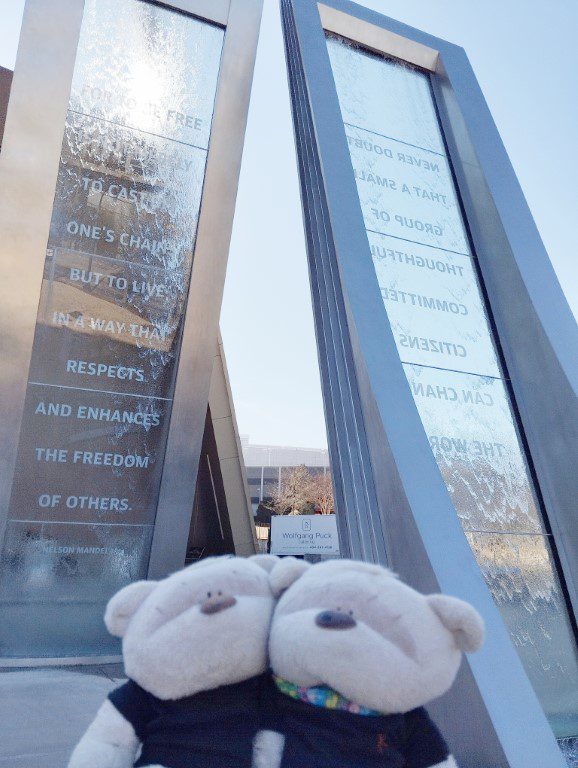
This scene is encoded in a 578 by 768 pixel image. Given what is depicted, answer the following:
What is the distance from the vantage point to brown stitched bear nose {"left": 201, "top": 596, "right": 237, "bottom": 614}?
5.65ft

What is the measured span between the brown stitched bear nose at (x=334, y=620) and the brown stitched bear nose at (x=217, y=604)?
216 mm

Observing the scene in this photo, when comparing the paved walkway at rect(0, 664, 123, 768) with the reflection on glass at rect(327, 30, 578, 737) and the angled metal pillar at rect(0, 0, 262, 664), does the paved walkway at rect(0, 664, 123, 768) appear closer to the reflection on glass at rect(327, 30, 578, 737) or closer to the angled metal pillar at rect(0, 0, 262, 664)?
the angled metal pillar at rect(0, 0, 262, 664)

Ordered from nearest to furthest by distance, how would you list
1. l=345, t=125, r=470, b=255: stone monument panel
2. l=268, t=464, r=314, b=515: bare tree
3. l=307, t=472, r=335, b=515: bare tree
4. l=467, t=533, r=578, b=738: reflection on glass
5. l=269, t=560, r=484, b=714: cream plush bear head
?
l=269, t=560, r=484, b=714: cream plush bear head → l=467, t=533, r=578, b=738: reflection on glass → l=345, t=125, r=470, b=255: stone monument panel → l=268, t=464, r=314, b=515: bare tree → l=307, t=472, r=335, b=515: bare tree

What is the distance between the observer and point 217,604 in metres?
1.73

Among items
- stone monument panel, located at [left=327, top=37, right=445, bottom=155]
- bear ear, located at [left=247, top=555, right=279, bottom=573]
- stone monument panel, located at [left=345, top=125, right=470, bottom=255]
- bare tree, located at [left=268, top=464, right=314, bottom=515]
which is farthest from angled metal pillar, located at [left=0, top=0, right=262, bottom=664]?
bare tree, located at [left=268, top=464, right=314, bottom=515]

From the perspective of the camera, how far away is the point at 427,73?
6.84 meters

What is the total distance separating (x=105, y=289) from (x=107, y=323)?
27cm

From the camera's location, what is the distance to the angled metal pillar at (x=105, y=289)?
5340mm

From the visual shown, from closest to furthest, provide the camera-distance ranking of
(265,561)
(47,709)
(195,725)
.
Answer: (195,725) < (265,561) < (47,709)

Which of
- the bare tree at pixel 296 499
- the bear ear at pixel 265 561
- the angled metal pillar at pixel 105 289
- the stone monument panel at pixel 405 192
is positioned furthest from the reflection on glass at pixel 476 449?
the bare tree at pixel 296 499

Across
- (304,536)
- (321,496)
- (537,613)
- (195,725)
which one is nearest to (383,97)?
(537,613)

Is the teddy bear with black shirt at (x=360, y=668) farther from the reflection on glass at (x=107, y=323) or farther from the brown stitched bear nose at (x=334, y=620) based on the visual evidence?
the reflection on glass at (x=107, y=323)

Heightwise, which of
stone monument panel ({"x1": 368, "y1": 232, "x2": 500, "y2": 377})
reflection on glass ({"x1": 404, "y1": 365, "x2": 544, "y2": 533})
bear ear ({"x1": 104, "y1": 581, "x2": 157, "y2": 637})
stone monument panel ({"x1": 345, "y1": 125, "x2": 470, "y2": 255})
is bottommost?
bear ear ({"x1": 104, "y1": 581, "x2": 157, "y2": 637})

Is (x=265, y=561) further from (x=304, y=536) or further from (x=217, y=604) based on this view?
(x=304, y=536)
